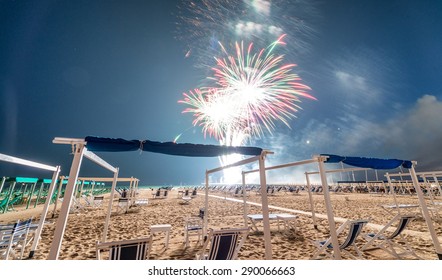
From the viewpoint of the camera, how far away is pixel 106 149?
3.29 m

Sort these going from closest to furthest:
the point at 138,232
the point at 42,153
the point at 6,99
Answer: the point at 138,232, the point at 6,99, the point at 42,153

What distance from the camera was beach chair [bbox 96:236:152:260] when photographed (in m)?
2.46

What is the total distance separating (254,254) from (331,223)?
1937 mm

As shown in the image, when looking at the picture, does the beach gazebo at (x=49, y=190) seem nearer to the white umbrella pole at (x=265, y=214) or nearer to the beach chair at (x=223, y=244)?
the beach chair at (x=223, y=244)

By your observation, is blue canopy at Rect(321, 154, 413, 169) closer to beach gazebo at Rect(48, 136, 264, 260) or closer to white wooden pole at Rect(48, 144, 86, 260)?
beach gazebo at Rect(48, 136, 264, 260)

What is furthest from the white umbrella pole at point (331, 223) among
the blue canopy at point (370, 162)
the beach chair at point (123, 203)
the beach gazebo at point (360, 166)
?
the beach chair at point (123, 203)

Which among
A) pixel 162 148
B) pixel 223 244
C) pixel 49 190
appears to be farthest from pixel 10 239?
pixel 223 244

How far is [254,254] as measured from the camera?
4.38 meters

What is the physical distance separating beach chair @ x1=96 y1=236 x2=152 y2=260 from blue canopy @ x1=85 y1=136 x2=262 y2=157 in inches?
63.3

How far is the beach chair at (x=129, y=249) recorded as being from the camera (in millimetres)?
2455
